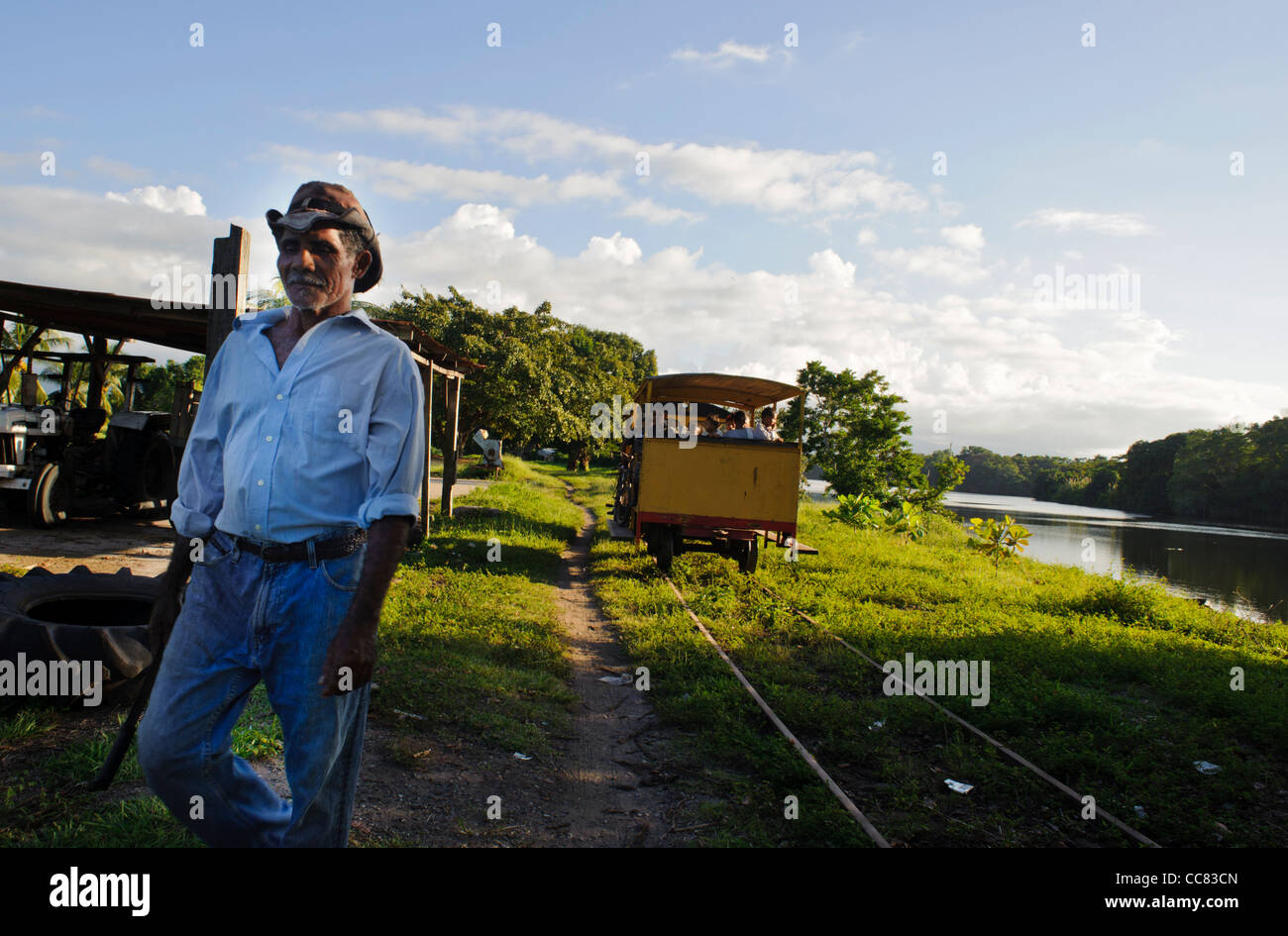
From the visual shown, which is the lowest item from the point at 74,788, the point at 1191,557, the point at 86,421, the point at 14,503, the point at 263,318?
the point at 1191,557

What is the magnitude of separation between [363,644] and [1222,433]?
6881 cm

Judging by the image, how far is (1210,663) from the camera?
767 cm

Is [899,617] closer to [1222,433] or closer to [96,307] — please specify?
[96,307]

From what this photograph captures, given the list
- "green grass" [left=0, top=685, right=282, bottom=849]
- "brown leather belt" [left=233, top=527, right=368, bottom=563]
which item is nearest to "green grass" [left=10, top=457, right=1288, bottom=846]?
"green grass" [left=0, top=685, right=282, bottom=849]

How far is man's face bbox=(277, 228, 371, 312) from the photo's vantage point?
7.56 ft

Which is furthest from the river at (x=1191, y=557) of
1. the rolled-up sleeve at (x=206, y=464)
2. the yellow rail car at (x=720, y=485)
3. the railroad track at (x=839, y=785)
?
the rolled-up sleeve at (x=206, y=464)

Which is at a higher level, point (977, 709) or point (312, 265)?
point (312, 265)

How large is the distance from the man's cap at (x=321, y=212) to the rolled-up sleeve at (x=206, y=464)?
41cm

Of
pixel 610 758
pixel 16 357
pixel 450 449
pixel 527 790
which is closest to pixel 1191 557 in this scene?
pixel 450 449

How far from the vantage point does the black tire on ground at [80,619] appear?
421 centimetres

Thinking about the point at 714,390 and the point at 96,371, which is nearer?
the point at 96,371

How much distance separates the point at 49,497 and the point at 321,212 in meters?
11.1

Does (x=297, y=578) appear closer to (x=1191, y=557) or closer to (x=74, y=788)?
(x=74, y=788)

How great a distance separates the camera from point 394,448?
2.10m
